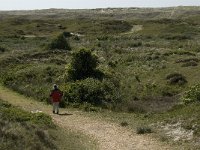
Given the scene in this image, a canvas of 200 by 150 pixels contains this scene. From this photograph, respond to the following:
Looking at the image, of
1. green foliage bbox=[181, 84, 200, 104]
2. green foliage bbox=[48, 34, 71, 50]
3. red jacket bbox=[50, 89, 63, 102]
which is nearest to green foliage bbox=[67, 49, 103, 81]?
red jacket bbox=[50, 89, 63, 102]

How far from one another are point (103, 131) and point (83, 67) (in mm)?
12673

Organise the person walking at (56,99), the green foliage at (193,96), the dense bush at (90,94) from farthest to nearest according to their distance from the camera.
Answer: the dense bush at (90,94), the person walking at (56,99), the green foliage at (193,96)

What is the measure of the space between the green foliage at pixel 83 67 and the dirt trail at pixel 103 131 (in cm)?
592

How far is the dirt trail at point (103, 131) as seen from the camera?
63.8 ft

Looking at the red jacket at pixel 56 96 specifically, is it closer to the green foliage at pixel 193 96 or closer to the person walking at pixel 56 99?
the person walking at pixel 56 99

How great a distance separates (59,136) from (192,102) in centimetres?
838

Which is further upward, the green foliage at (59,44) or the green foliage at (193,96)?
the green foliage at (193,96)

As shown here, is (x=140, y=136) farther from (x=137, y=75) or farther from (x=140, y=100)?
(x=137, y=75)

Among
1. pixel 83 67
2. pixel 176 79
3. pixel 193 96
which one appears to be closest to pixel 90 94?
pixel 83 67

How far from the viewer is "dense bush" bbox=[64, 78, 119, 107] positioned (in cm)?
2872

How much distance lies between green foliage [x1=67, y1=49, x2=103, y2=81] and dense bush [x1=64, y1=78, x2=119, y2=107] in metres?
3.79

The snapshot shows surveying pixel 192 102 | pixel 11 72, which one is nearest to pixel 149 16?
pixel 11 72

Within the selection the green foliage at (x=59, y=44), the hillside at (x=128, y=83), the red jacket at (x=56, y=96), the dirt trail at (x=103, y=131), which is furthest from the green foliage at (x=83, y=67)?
the green foliage at (x=59, y=44)

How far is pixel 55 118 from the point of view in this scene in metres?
24.6
